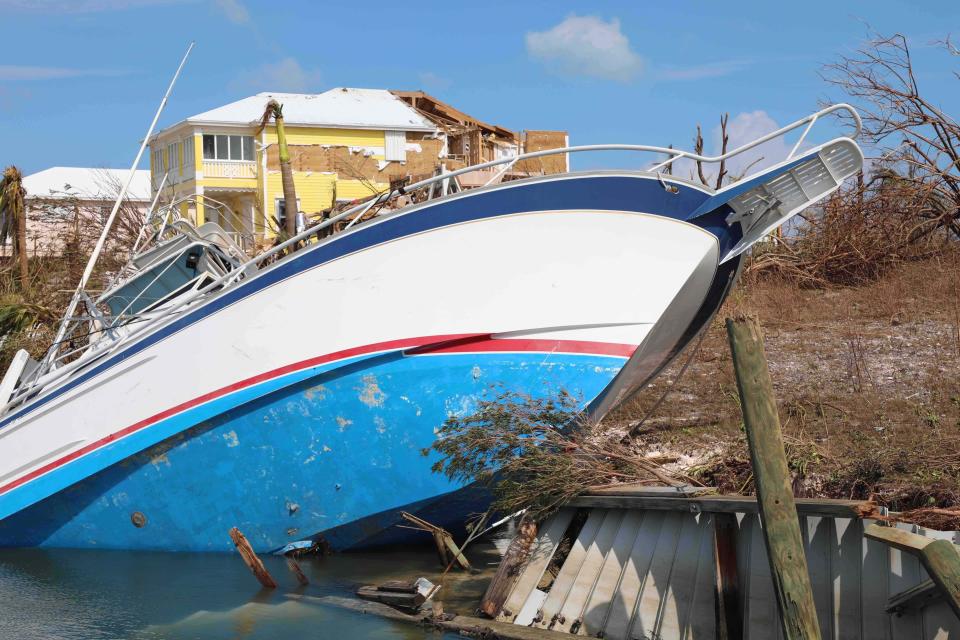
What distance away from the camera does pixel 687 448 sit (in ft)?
42.7

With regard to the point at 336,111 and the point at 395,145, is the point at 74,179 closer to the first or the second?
the point at 336,111

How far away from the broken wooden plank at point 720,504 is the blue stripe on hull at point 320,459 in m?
1.79

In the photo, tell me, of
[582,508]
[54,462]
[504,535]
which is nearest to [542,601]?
[582,508]

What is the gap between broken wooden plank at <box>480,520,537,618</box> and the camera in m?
9.11

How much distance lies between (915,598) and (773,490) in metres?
1.11

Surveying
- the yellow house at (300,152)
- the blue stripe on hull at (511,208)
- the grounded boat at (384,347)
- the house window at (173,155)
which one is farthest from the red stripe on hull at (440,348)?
the house window at (173,155)

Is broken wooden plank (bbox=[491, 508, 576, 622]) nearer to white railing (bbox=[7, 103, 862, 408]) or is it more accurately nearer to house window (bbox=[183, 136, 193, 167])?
white railing (bbox=[7, 103, 862, 408])

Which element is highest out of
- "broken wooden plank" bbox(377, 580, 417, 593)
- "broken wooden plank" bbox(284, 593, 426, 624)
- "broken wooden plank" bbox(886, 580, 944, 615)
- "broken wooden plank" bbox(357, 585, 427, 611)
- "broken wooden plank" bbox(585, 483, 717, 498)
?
"broken wooden plank" bbox(585, 483, 717, 498)

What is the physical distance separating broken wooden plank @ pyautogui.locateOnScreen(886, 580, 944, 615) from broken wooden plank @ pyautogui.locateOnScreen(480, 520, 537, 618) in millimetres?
3215

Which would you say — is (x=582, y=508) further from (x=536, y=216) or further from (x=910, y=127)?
(x=910, y=127)

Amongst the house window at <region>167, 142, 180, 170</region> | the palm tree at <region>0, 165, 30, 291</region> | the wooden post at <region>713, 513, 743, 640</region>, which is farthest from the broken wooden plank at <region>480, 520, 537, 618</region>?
the house window at <region>167, 142, 180, 170</region>

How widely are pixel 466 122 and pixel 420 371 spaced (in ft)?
136

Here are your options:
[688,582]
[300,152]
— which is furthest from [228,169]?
[688,582]

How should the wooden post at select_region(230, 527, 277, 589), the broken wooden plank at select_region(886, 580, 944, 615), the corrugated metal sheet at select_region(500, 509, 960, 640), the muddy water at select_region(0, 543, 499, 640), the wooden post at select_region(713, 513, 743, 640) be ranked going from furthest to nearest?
the wooden post at select_region(230, 527, 277, 589), the muddy water at select_region(0, 543, 499, 640), the wooden post at select_region(713, 513, 743, 640), the corrugated metal sheet at select_region(500, 509, 960, 640), the broken wooden plank at select_region(886, 580, 944, 615)
